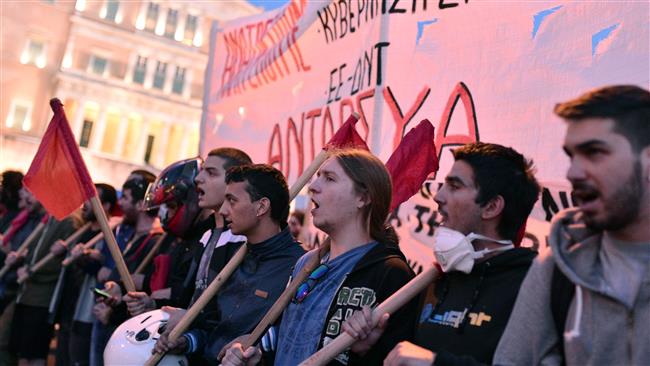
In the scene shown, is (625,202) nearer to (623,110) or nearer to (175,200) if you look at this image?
(623,110)

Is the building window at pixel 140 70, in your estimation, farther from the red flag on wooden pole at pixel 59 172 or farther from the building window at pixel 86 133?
the red flag on wooden pole at pixel 59 172

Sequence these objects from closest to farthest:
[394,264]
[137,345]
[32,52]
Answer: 1. [394,264]
2. [137,345]
3. [32,52]

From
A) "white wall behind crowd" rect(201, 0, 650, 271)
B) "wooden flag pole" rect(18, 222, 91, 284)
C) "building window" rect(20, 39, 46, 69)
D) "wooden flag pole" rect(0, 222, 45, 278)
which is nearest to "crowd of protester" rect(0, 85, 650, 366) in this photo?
"white wall behind crowd" rect(201, 0, 650, 271)

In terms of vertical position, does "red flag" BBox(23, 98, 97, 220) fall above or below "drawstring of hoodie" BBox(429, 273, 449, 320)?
above

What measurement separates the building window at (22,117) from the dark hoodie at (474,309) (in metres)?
31.3

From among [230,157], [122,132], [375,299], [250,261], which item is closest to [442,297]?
[375,299]

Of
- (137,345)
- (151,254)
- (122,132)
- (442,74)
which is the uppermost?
(122,132)

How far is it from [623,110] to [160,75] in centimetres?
4669

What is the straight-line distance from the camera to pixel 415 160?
3.19m

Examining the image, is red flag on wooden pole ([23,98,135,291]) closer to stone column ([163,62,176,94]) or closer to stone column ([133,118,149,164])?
stone column ([163,62,176,94])

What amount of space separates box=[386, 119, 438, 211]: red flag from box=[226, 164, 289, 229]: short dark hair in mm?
654

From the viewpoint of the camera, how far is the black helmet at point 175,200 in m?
4.42

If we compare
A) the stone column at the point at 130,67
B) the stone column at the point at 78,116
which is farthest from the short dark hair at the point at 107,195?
the stone column at the point at 78,116

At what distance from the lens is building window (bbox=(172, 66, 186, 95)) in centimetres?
4628
